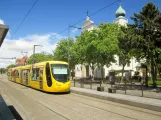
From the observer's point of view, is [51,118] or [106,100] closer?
[51,118]

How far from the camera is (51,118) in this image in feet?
38.8

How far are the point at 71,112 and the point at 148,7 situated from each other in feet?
61.8

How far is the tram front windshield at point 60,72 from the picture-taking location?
22922mm

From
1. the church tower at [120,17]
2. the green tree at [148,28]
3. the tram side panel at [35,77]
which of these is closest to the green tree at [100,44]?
the green tree at [148,28]

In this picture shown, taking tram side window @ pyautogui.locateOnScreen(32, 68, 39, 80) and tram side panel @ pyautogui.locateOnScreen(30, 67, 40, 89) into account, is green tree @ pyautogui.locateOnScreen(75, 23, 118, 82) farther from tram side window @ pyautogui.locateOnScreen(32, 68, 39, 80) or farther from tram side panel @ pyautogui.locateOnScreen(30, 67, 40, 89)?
tram side window @ pyautogui.locateOnScreen(32, 68, 39, 80)

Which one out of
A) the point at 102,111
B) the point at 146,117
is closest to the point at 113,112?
the point at 102,111

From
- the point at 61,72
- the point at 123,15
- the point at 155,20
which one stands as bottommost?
the point at 61,72

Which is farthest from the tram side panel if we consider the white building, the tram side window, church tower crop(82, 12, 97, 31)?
church tower crop(82, 12, 97, 31)

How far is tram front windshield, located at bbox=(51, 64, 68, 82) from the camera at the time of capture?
22922 millimetres

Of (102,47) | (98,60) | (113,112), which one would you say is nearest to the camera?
(113,112)

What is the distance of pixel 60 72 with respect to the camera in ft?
76.4

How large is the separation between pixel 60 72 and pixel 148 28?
10677 millimetres

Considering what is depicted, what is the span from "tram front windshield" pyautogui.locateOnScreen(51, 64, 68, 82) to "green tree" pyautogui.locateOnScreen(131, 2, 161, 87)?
8651 millimetres

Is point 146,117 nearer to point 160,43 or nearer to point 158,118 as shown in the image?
point 158,118
